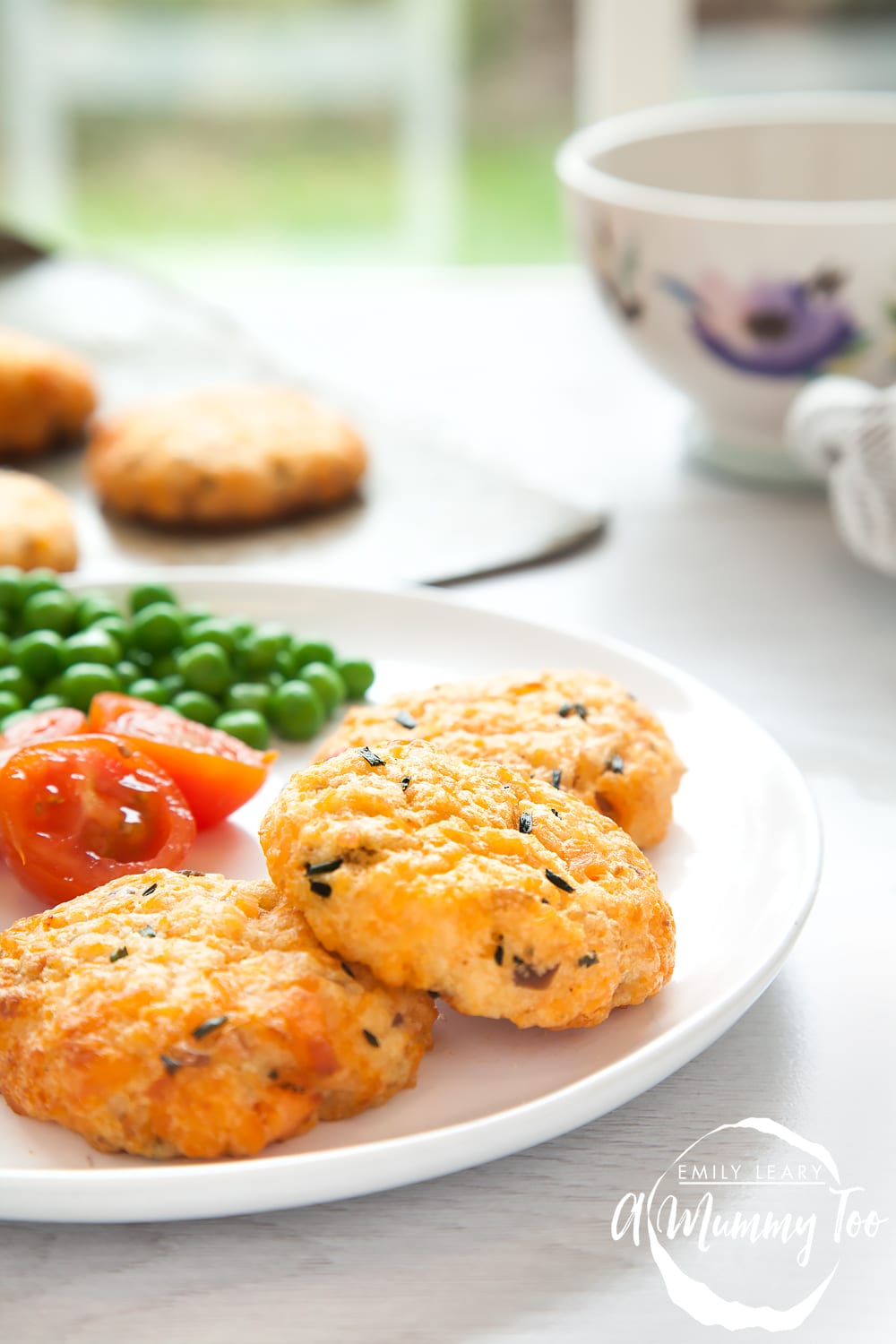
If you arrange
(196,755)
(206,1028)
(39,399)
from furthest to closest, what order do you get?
(39,399)
(196,755)
(206,1028)

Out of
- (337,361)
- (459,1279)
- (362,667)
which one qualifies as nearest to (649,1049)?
(459,1279)

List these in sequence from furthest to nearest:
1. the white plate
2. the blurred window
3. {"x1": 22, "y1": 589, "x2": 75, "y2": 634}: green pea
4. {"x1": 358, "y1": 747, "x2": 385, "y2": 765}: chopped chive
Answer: the blurred window → {"x1": 22, "y1": 589, "x2": 75, "y2": 634}: green pea → {"x1": 358, "y1": 747, "x2": 385, "y2": 765}: chopped chive → the white plate

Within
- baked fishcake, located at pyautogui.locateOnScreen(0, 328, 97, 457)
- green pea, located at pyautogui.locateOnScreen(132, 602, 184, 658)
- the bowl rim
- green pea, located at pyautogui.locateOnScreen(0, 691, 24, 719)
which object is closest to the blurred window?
the bowl rim

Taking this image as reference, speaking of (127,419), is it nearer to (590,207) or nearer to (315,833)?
(590,207)

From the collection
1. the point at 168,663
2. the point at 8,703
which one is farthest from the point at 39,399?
the point at 8,703

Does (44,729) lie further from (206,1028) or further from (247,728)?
(206,1028)

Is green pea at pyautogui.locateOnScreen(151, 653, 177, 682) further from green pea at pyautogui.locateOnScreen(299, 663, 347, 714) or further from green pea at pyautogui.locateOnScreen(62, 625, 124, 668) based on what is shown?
green pea at pyautogui.locateOnScreen(299, 663, 347, 714)
